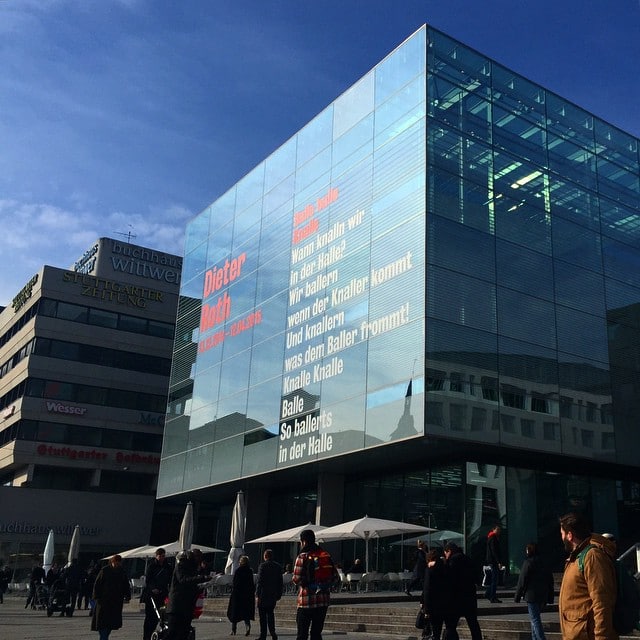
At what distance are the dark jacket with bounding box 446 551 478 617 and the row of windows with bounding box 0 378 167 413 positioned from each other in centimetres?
4889

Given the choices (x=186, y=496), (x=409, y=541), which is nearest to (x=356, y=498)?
(x=409, y=541)

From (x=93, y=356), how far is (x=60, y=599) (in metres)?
33.6

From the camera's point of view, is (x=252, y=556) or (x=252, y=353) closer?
(x=252, y=353)

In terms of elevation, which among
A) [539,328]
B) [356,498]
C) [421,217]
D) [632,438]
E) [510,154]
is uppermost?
[510,154]

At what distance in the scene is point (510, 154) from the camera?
29.7 meters

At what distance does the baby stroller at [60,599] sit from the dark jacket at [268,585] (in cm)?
1354

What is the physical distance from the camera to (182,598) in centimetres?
1035

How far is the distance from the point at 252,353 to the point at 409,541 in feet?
37.4

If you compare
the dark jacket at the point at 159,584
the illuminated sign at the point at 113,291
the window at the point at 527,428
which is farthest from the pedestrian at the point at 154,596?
the illuminated sign at the point at 113,291

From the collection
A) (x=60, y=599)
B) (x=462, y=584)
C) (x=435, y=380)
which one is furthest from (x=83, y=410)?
(x=462, y=584)

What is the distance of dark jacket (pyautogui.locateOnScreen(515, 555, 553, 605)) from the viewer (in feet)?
38.7

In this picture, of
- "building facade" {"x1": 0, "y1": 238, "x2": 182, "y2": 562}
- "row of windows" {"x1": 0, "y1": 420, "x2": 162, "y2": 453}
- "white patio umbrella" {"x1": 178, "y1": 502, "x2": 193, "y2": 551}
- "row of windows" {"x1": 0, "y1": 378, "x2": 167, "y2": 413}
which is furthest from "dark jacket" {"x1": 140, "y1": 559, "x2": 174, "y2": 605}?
"row of windows" {"x1": 0, "y1": 378, "x2": 167, "y2": 413}

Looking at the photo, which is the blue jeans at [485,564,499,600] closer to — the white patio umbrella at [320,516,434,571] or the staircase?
the staircase

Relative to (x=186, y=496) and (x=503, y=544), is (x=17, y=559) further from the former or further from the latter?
(x=503, y=544)
